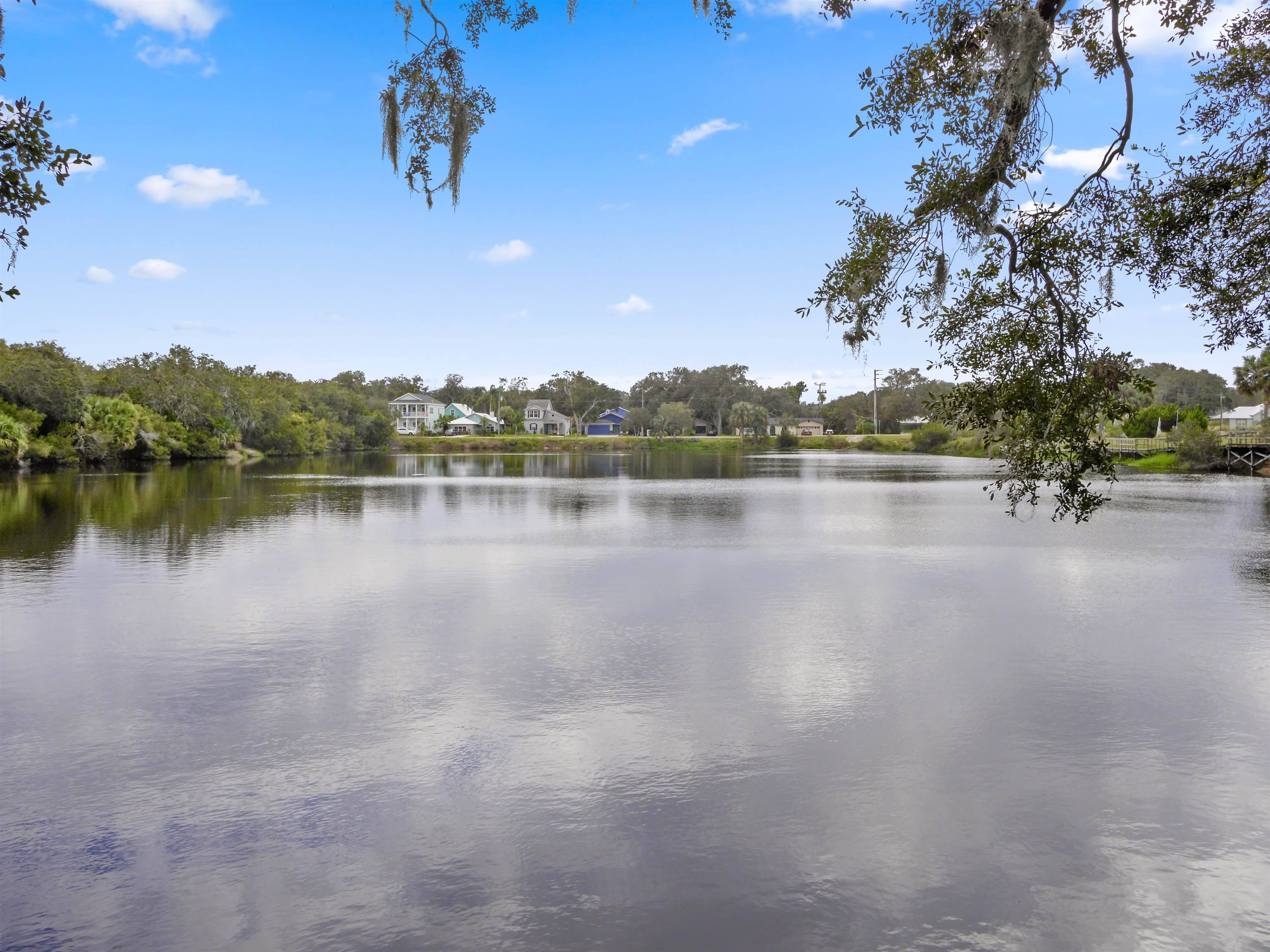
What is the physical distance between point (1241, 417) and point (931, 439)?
42.4m

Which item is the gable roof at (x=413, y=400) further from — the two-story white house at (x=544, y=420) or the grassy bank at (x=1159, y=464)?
the grassy bank at (x=1159, y=464)

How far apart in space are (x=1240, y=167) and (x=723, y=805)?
7.49m

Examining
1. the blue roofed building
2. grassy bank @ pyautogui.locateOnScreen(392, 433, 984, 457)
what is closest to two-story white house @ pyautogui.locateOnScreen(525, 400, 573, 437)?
the blue roofed building

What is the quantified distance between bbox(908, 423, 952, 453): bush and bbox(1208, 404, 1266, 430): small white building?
28251 mm

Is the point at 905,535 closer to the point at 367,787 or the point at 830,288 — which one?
the point at 830,288

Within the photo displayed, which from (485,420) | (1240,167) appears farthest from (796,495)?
(485,420)

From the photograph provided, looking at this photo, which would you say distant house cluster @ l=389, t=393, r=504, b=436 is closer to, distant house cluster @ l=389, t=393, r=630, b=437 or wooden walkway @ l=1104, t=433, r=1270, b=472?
distant house cluster @ l=389, t=393, r=630, b=437

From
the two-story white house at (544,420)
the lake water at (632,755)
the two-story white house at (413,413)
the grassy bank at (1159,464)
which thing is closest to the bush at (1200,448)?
the grassy bank at (1159,464)

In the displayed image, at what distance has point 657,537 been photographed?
23.8 m

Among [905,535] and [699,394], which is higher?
[699,394]

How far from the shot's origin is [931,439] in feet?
355

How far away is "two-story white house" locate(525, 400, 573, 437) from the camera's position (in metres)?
141

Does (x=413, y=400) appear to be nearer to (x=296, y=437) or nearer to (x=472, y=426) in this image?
(x=472, y=426)

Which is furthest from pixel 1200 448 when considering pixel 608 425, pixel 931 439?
pixel 608 425
